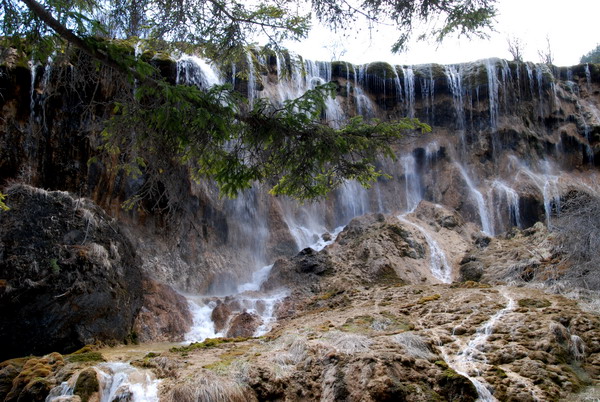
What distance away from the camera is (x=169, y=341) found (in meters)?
10.6

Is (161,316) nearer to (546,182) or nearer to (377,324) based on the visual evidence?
(377,324)

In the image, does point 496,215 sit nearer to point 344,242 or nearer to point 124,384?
point 344,242

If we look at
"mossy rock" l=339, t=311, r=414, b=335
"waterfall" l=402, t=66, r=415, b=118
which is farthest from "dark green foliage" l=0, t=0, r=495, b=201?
"waterfall" l=402, t=66, r=415, b=118

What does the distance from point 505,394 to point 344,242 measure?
10488mm

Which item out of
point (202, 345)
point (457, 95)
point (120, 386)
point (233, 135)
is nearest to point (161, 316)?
point (202, 345)

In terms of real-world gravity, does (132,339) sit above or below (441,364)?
below

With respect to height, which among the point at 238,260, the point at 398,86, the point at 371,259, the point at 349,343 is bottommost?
the point at 238,260

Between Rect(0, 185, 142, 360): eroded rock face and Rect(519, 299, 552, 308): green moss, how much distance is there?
7.02 m

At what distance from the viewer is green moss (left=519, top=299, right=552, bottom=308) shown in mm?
7380

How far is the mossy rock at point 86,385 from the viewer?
18.1 ft

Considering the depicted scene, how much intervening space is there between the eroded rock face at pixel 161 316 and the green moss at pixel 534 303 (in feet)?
23.5

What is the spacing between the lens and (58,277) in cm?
866

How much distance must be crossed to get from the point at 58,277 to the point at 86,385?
144 inches

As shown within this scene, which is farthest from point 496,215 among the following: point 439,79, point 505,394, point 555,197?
point 505,394
